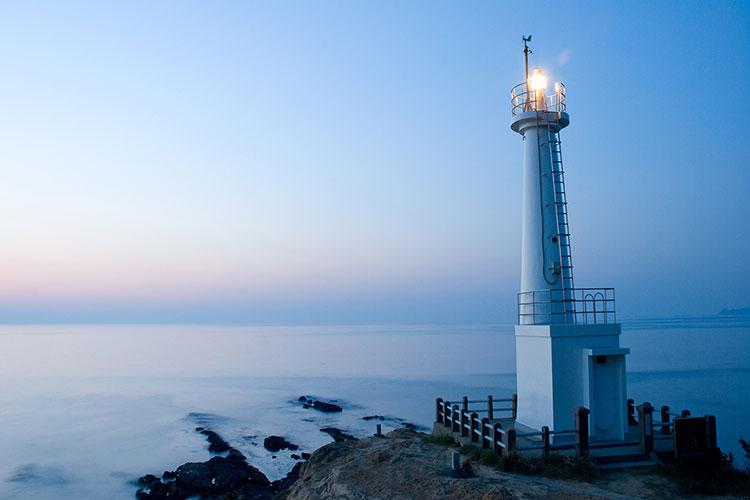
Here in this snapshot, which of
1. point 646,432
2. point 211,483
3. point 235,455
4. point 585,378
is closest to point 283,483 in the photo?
point 211,483

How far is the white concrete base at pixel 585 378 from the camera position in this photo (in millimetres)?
13703

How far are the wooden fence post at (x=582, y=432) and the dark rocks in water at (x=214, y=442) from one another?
21.7 m

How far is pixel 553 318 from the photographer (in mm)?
14977

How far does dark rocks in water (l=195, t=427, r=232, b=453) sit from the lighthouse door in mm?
21245

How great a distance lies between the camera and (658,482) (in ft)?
36.9

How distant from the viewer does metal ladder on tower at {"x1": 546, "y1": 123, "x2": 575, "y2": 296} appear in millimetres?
15203

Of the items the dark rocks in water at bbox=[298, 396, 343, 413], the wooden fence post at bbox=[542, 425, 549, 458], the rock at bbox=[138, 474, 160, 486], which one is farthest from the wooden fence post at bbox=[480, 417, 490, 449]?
the dark rocks in water at bbox=[298, 396, 343, 413]

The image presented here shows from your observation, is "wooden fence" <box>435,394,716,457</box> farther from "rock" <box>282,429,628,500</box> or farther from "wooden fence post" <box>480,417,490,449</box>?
"rock" <box>282,429,628,500</box>

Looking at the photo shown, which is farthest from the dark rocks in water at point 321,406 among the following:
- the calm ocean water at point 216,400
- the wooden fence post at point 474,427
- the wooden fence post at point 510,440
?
the wooden fence post at point 510,440

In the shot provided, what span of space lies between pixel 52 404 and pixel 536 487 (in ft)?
150

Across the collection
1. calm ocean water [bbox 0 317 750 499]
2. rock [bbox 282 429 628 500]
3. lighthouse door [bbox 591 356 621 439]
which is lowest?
calm ocean water [bbox 0 317 750 499]

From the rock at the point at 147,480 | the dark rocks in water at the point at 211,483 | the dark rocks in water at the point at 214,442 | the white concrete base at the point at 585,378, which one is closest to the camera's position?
the white concrete base at the point at 585,378

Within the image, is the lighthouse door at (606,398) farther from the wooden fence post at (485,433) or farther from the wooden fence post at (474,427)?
the wooden fence post at (474,427)

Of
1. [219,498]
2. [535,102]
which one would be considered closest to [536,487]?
[535,102]
